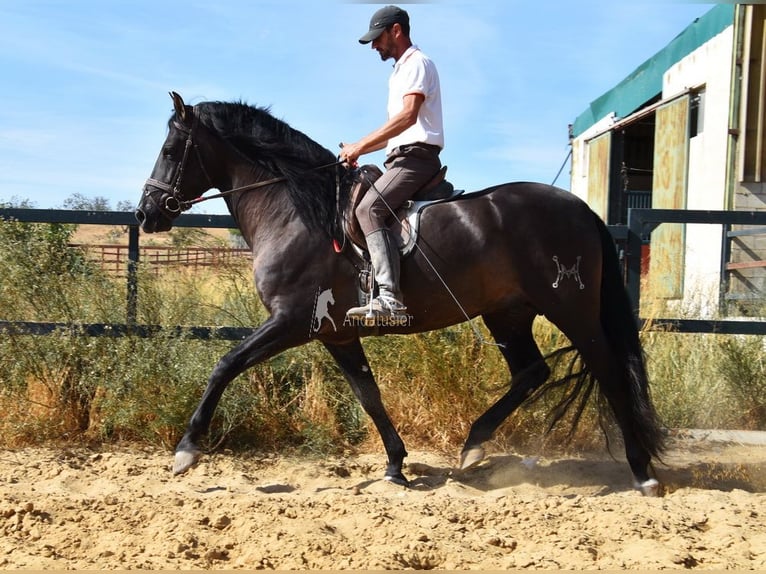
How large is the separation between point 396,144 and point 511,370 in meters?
1.88

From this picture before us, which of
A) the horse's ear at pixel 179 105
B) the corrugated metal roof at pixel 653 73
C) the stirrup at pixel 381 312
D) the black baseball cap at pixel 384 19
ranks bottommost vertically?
the stirrup at pixel 381 312

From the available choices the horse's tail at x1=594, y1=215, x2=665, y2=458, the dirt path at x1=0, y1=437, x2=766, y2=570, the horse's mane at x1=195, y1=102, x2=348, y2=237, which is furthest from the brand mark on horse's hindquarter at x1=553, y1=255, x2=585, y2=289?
the horse's mane at x1=195, y1=102, x2=348, y2=237

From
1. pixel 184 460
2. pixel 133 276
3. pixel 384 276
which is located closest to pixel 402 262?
pixel 384 276

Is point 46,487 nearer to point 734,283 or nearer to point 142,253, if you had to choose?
point 142,253

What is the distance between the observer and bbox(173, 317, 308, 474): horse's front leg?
15.0ft

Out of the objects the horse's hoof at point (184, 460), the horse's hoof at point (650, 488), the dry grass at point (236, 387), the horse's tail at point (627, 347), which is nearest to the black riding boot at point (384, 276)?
the dry grass at point (236, 387)

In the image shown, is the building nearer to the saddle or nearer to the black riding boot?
the saddle

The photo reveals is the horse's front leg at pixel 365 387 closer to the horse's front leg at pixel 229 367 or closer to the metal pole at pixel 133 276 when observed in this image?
the horse's front leg at pixel 229 367

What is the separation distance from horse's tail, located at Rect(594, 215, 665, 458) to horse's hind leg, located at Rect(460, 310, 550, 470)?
53 centimetres

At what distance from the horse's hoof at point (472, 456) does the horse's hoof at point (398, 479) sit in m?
0.42

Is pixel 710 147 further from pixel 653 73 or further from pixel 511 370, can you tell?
pixel 511 370

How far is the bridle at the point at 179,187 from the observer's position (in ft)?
15.9

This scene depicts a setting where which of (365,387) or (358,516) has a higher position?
(365,387)

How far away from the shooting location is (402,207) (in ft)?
15.6
